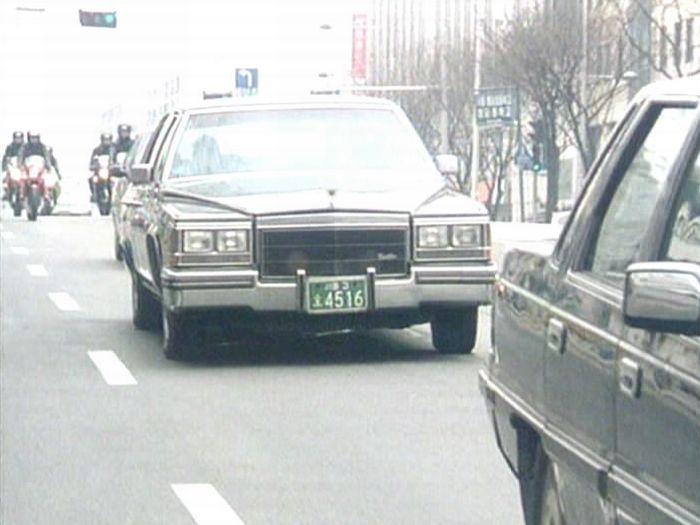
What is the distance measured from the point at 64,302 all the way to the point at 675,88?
14.8 meters

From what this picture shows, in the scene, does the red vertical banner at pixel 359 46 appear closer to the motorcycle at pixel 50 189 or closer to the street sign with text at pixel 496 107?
the street sign with text at pixel 496 107

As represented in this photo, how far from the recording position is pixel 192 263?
14.2 meters

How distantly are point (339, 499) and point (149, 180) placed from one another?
22.7 feet

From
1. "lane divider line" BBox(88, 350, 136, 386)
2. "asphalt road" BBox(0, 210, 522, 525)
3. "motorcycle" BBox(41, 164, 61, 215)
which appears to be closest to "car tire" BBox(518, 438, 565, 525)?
"asphalt road" BBox(0, 210, 522, 525)

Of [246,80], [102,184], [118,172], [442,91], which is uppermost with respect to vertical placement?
[118,172]

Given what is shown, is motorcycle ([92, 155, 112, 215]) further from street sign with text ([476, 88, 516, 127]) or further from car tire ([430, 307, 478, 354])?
car tire ([430, 307, 478, 354])

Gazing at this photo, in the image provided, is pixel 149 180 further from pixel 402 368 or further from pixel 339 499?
pixel 339 499

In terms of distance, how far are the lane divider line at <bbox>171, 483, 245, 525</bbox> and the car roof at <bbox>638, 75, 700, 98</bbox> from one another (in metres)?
3.17

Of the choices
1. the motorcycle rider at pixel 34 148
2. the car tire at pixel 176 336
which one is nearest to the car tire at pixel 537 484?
the car tire at pixel 176 336

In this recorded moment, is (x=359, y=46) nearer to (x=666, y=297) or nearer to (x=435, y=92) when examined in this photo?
(x=435, y=92)

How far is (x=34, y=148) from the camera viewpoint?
143 ft

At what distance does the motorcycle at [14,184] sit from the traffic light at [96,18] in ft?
63.6

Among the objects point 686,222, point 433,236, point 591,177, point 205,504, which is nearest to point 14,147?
point 433,236

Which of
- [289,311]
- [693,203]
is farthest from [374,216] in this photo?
[693,203]
